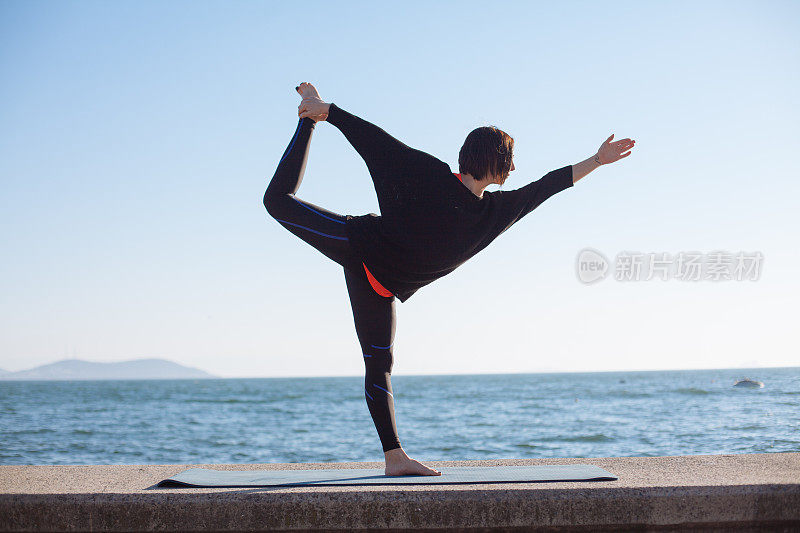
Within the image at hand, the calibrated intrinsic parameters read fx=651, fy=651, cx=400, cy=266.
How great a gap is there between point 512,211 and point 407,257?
53 centimetres

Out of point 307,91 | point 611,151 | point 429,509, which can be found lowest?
point 429,509

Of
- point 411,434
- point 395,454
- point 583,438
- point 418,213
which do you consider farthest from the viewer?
point 411,434

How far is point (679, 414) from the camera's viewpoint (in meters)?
27.6

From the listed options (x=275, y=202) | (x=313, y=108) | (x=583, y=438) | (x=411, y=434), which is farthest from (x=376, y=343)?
(x=411, y=434)

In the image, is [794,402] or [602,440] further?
[794,402]

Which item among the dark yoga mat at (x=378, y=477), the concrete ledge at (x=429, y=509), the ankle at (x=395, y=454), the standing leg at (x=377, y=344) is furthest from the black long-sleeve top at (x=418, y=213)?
the concrete ledge at (x=429, y=509)

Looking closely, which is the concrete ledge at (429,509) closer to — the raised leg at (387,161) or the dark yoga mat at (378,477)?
the dark yoga mat at (378,477)

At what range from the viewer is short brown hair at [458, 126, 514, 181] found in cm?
290

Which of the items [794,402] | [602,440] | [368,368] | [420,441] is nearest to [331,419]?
[420,441]

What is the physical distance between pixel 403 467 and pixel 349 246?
996 mm

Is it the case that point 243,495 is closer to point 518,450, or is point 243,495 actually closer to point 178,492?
point 178,492

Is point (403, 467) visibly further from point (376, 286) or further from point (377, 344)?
point (376, 286)

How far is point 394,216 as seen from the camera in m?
2.79

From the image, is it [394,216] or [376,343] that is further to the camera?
[376,343]
